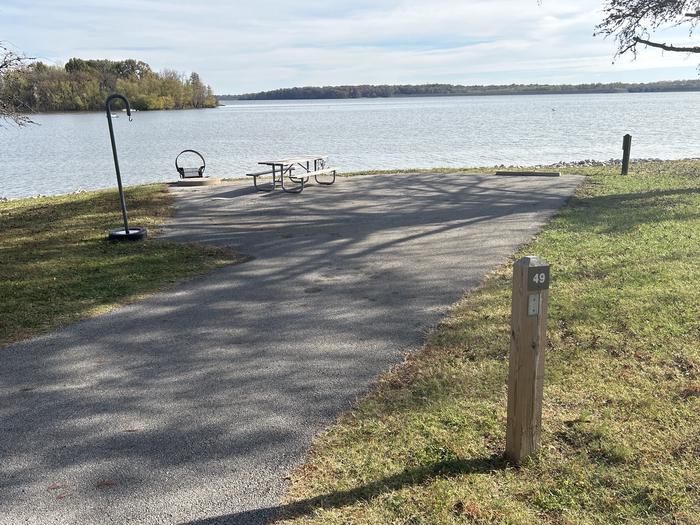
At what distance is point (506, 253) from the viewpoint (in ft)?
24.9

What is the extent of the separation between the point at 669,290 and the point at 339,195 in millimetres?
8347

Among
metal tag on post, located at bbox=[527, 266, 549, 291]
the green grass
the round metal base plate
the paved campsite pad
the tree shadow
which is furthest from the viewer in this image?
the round metal base plate

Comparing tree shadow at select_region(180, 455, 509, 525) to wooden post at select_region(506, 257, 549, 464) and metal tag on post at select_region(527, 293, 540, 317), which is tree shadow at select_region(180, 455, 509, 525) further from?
metal tag on post at select_region(527, 293, 540, 317)

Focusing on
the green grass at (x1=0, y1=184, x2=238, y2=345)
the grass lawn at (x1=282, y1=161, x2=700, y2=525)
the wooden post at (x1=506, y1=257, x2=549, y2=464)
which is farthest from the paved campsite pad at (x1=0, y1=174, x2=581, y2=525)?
the wooden post at (x1=506, y1=257, x2=549, y2=464)

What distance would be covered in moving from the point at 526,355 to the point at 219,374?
231 cm

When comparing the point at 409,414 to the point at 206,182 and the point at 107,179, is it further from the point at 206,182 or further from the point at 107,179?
the point at 107,179

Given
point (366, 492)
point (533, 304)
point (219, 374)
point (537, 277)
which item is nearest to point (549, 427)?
point (533, 304)

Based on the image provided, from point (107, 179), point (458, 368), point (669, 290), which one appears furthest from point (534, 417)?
point (107, 179)

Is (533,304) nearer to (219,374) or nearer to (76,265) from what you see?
(219,374)

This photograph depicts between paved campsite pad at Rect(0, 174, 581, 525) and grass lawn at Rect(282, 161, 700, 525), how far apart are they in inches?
10.3

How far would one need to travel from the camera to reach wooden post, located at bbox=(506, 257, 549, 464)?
278 centimetres

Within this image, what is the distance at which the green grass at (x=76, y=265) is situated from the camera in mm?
5726

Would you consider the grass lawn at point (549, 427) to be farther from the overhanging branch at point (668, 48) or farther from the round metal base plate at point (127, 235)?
the overhanging branch at point (668, 48)

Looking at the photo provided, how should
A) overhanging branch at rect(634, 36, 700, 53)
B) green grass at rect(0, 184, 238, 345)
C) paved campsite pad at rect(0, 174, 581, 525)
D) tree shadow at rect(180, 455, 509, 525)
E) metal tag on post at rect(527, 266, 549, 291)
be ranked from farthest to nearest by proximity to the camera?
overhanging branch at rect(634, 36, 700, 53) → green grass at rect(0, 184, 238, 345) → paved campsite pad at rect(0, 174, 581, 525) → metal tag on post at rect(527, 266, 549, 291) → tree shadow at rect(180, 455, 509, 525)
